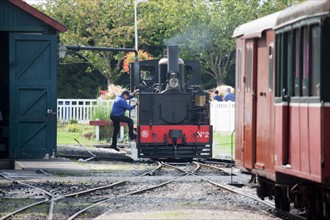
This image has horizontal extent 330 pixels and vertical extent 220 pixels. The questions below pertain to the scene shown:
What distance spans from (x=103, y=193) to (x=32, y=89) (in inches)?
356

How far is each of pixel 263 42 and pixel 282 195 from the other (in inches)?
90.1

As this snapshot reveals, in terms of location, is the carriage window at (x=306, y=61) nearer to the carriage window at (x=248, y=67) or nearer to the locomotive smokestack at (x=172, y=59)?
the carriage window at (x=248, y=67)

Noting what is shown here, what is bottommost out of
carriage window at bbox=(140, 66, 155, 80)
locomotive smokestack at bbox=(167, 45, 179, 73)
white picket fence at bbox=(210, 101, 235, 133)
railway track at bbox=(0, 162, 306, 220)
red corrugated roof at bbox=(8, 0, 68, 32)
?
railway track at bbox=(0, 162, 306, 220)

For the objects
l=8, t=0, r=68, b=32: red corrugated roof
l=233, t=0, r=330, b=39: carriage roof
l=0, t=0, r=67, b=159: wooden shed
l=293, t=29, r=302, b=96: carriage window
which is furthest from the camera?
l=0, t=0, r=67, b=159: wooden shed

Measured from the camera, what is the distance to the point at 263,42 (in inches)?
573

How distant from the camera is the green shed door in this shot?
27172 millimetres

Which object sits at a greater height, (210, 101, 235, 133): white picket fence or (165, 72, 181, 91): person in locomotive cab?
(165, 72, 181, 91): person in locomotive cab

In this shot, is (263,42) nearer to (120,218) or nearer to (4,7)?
(120,218)

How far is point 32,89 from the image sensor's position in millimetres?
27344

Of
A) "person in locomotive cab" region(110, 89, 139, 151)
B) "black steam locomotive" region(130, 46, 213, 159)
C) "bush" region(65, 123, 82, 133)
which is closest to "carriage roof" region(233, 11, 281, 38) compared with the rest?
"black steam locomotive" region(130, 46, 213, 159)

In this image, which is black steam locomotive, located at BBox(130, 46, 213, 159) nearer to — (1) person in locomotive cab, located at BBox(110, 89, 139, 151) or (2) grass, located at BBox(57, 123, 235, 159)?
(1) person in locomotive cab, located at BBox(110, 89, 139, 151)

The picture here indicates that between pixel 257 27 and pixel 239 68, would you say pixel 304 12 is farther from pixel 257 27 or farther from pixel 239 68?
pixel 239 68

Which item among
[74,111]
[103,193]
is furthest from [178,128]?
[74,111]

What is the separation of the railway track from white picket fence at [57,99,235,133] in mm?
14565
